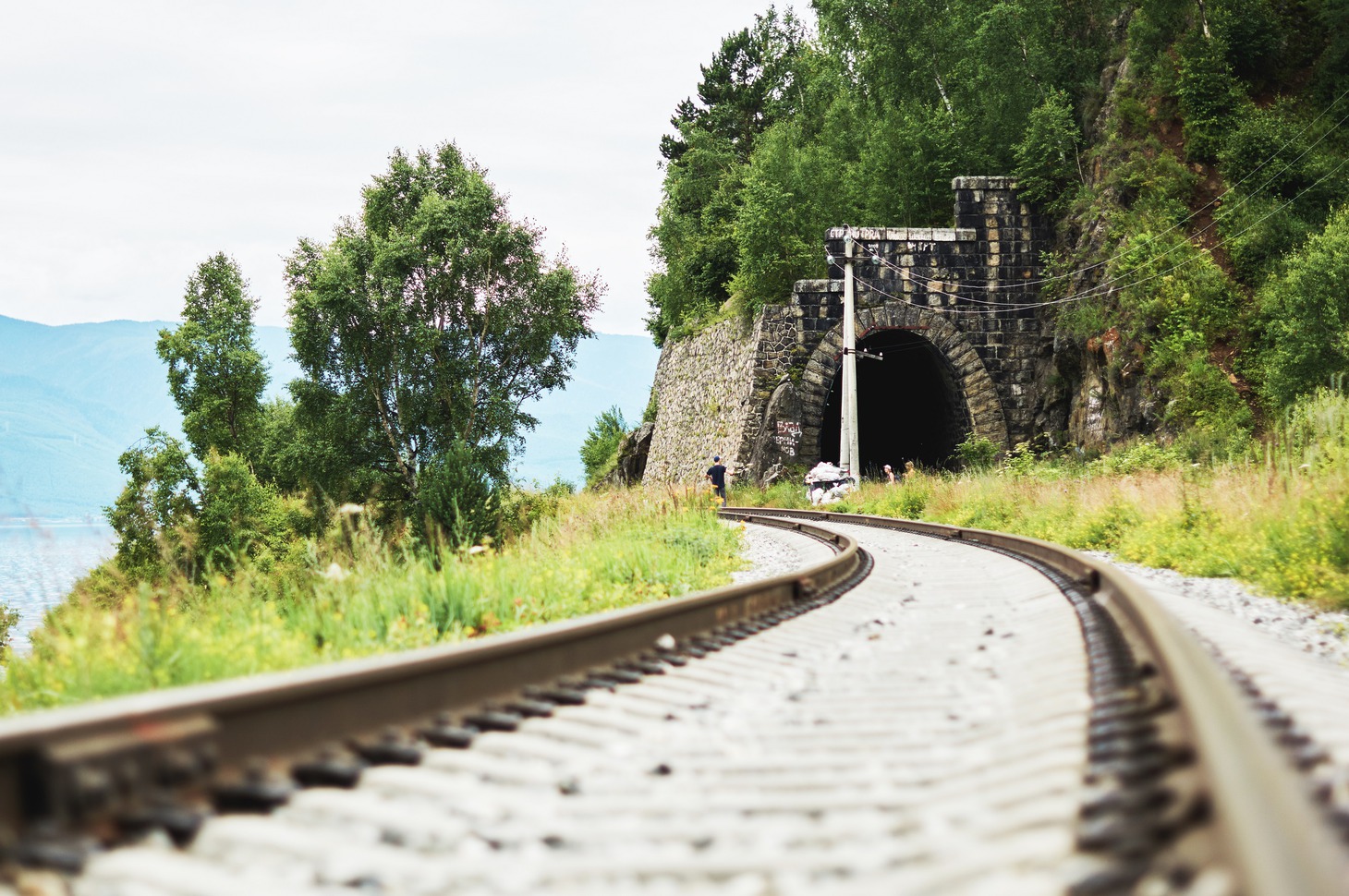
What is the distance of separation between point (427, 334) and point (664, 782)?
110ft

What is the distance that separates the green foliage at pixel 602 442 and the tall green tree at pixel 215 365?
1663 centimetres

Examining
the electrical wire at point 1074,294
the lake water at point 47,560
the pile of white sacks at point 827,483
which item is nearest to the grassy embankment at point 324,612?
the lake water at point 47,560

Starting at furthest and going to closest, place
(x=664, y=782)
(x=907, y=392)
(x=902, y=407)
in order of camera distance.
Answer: (x=902, y=407)
(x=907, y=392)
(x=664, y=782)

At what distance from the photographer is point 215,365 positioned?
4462cm

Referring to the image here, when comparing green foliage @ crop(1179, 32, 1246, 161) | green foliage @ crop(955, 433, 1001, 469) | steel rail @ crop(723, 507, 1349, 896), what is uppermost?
green foliage @ crop(1179, 32, 1246, 161)

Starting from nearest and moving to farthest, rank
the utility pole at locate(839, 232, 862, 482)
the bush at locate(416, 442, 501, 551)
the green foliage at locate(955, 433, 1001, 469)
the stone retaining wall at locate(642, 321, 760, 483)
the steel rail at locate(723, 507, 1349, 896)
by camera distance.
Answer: the steel rail at locate(723, 507, 1349, 896) < the utility pole at locate(839, 232, 862, 482) < the green foliage at locate(955, 433, 1001, 469) < the bush at locate(416, 442, 501, 551) < the stone retaining wall at locate(642, 321, 760, 483)

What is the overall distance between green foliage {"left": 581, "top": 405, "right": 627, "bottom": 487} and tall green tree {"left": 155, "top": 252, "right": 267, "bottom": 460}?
54.6 ft

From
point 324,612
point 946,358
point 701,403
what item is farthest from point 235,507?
point 324,612

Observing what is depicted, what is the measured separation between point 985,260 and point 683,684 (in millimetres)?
29559

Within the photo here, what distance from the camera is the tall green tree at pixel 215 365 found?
145 feet

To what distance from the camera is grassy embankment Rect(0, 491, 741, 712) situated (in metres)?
4.43

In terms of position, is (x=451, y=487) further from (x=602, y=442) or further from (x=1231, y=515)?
(x=602, y=442)

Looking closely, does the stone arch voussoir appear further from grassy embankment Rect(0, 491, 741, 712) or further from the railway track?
the railway track

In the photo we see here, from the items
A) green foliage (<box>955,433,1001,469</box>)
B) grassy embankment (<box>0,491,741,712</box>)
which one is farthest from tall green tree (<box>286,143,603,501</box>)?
grassy embankment (<box>0,491,741,712</box>)
